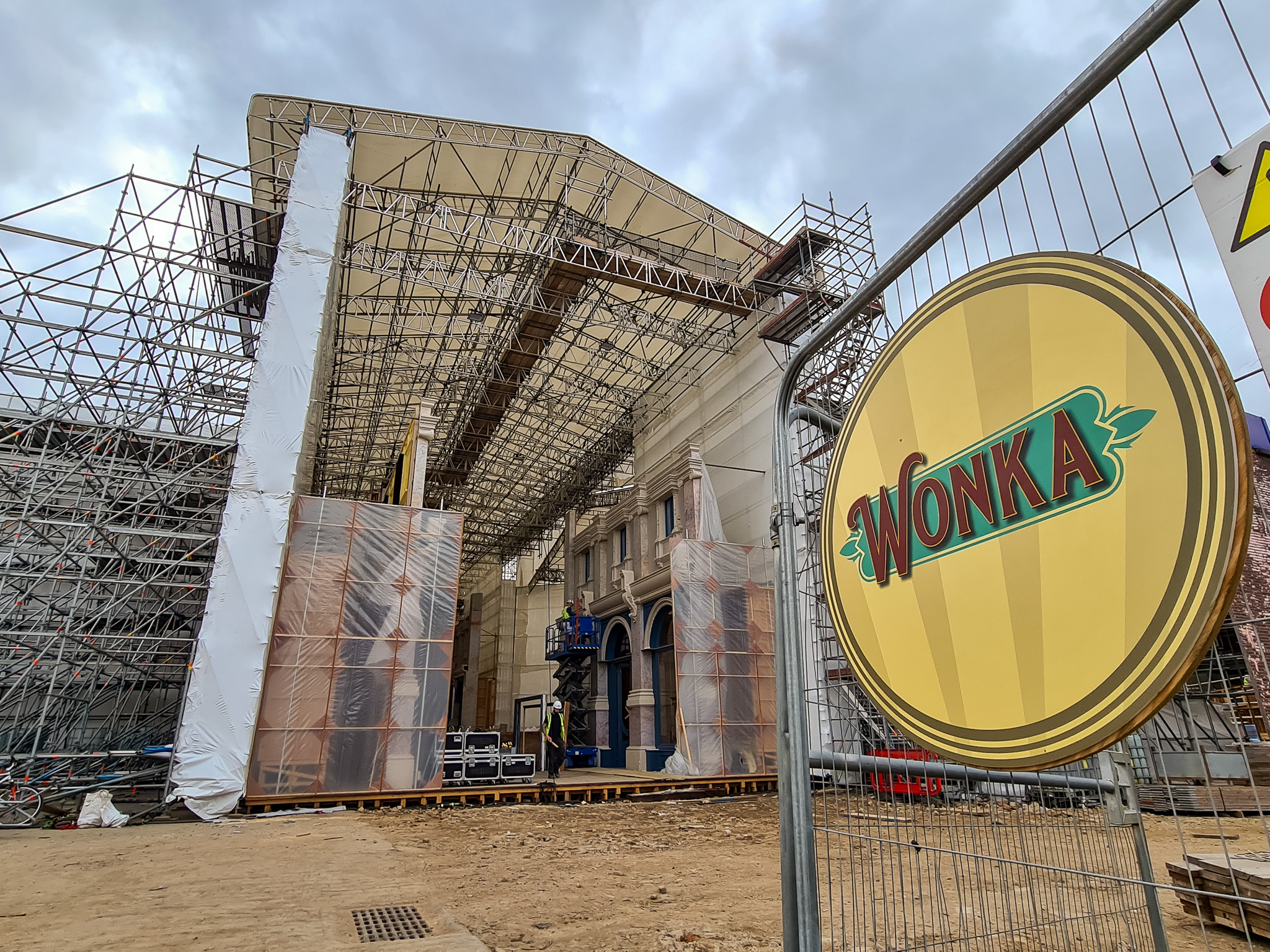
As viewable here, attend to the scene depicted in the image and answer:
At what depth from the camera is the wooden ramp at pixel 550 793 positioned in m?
13.4

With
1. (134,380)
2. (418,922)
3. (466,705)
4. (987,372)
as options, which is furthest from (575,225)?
(466,705)

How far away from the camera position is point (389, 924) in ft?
17.7

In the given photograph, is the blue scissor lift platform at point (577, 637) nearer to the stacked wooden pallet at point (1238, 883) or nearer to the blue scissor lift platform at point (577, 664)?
the blue scissor lift platform at point (577, 664)

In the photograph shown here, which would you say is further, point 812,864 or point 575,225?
point 575,225

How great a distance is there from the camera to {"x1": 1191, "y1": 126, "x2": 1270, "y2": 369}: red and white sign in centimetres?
147

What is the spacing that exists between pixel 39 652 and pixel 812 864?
15244 mm

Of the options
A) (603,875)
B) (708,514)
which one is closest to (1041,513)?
(603,875)

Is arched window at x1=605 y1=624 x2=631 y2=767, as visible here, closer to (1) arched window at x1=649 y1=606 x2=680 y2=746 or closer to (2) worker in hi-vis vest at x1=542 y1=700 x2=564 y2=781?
(1) arched window at x1=649 y1=606 x2=680 y2=746

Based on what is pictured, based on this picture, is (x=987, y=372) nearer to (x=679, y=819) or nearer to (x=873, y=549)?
(x=873, y=549)

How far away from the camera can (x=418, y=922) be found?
5469 mm

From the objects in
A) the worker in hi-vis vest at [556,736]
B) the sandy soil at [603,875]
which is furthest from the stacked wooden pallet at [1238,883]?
the worker in hi-vis vest at [556,736]

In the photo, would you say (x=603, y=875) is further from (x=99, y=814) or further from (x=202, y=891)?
(x=99, y=814)

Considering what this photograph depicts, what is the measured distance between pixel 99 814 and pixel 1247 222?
15.1 m

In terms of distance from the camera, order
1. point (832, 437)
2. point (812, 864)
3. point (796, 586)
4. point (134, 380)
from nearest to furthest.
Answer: point (812, 864) < point (796, 586) < point (832, 437) < point (134, 380)
